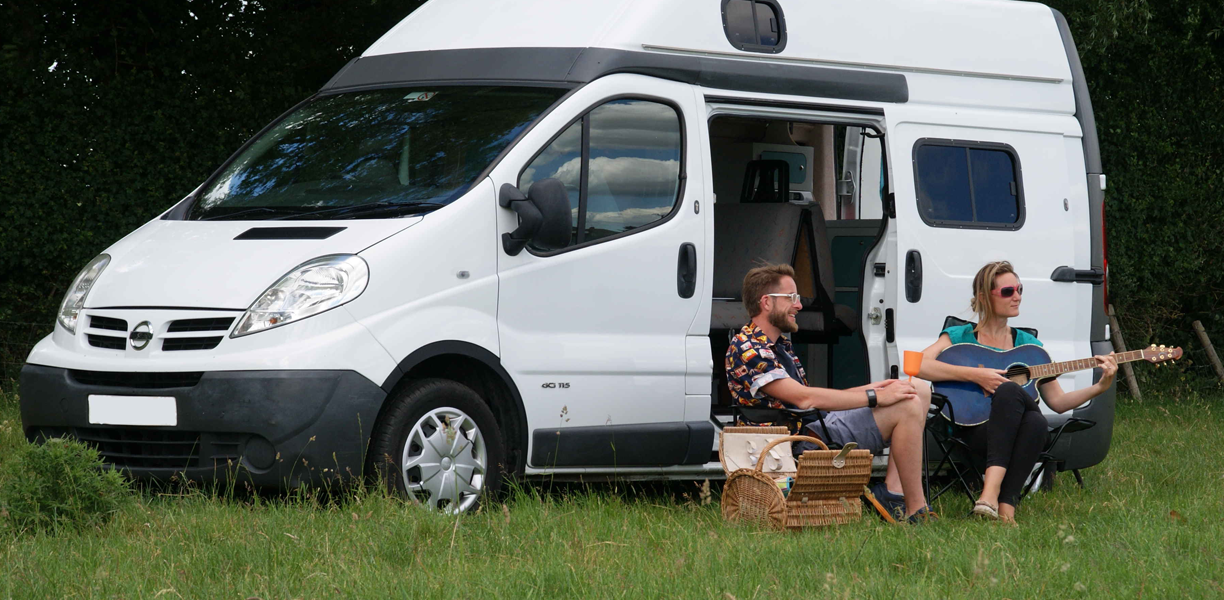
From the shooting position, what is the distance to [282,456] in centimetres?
536

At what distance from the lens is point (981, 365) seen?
6680 mm

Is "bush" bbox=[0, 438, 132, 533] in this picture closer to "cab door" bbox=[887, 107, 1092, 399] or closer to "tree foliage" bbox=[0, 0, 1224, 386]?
"cab door" bbox=[887, 107, 1092, 399]

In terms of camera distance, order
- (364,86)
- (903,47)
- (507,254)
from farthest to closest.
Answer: (903,47), (364,86), (507,254)

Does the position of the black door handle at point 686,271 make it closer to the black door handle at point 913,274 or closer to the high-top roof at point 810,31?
the high-top roof at point 810,31

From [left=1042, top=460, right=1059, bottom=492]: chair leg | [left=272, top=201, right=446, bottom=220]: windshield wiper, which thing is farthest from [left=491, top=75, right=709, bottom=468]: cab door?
[left=1042, top=460, right=1059, bottom=492]: chair leg

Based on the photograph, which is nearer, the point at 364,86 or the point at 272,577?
the point at 272,577

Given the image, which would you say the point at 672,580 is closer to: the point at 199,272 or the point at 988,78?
the point at 199,272

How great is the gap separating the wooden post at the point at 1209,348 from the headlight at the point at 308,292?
10.7 meters

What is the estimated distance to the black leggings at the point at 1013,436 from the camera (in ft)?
20.8

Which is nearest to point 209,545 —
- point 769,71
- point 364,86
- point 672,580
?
point 672,580

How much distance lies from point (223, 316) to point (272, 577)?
130 centimetres

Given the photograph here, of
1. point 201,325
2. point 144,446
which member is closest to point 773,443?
point 201,325

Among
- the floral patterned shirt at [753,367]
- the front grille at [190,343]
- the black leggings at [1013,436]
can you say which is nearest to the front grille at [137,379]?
the front grille at [190,343]

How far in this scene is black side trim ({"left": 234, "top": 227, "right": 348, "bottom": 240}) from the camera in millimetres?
5648
